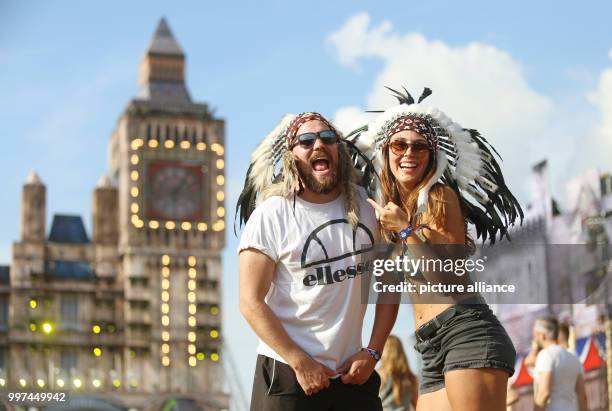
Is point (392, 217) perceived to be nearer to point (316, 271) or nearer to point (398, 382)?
point (316, 271)

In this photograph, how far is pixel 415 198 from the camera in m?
5.35

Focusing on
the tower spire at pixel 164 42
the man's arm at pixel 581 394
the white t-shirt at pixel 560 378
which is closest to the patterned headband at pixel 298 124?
the white t-shirt at pixel 560 378

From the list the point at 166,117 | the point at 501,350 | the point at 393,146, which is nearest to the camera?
the point at 501,350

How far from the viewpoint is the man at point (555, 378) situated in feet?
28.8

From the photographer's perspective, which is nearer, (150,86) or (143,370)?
(143,370)

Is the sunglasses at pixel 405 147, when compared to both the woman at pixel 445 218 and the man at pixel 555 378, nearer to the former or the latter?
the woman at pixel 445 218

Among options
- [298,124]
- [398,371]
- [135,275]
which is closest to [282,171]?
[298,124]

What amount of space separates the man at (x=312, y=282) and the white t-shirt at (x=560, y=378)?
12.1ft

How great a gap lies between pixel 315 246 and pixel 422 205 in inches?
17.7

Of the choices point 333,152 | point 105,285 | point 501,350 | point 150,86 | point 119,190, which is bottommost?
point 501,350

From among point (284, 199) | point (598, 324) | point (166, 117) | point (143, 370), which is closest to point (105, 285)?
point (143, 370)

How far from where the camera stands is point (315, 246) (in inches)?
207

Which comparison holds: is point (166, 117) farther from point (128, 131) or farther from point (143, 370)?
point (143, 370)

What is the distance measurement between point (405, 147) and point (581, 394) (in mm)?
4029
